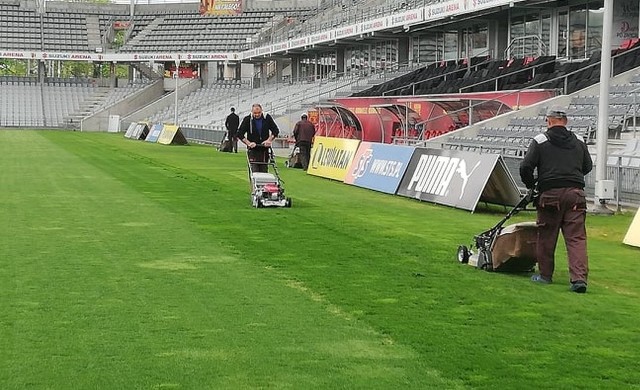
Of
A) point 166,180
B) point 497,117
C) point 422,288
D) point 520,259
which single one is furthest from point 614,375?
point 497,117

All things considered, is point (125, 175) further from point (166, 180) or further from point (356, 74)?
point (356, 74)

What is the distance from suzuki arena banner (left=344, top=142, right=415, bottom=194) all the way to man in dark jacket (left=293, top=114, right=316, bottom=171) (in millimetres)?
5367

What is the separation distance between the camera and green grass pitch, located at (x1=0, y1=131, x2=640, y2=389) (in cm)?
645

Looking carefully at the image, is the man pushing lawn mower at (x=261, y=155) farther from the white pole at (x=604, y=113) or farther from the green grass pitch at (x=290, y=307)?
the white pole at (x=604, y=113)

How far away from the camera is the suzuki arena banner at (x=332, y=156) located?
25203 mm

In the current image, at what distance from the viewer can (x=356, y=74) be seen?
5816 centimetres

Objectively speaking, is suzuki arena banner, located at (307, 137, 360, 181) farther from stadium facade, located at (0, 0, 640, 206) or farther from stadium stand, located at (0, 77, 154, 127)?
stadium stand, located at (0, 77, 154, 127)

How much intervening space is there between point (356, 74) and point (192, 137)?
10.3 m

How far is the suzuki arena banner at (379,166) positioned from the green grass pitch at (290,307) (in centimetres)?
500

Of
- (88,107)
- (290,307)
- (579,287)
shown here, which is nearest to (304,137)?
(579,287)

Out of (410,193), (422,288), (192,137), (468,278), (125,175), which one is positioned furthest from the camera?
(192,137)

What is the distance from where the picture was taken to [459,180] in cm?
1850

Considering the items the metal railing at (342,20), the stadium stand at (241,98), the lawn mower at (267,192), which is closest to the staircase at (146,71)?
the stadium stand at (241,98)

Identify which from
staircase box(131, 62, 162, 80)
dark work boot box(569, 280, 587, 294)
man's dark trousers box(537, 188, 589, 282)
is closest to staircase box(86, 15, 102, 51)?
staircase box(131, 62, 162, 80)
